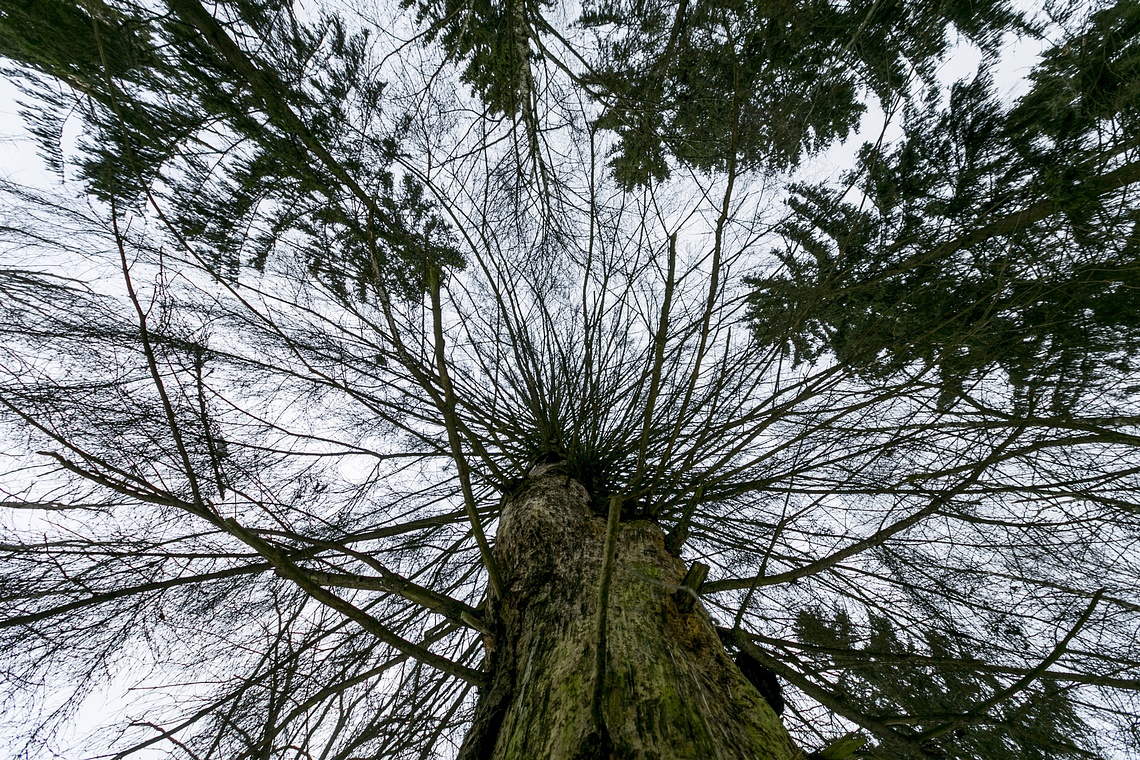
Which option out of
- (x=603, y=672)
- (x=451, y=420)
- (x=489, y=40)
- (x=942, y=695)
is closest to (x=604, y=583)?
(x=603, y=672)

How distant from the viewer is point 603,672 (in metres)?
0.81

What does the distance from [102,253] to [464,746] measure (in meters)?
2.28

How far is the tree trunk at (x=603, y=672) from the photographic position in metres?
0.89

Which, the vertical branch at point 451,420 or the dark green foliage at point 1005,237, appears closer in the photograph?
the vertical branch at point 451,420

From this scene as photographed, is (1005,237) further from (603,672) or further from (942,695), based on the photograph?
(603,672)

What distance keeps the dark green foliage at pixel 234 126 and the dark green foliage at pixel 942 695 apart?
7.67 ft

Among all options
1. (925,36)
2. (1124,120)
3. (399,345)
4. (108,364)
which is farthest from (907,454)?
(108,364)

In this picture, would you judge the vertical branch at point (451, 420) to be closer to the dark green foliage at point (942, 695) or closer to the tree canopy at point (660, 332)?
the tree canopy at point (660, 332)

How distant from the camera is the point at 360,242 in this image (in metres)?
2.61

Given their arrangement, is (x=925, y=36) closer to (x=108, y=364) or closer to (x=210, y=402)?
(x=210, y=402)

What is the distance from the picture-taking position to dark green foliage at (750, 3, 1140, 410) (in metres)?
1.86

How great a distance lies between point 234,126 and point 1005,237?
3061mm

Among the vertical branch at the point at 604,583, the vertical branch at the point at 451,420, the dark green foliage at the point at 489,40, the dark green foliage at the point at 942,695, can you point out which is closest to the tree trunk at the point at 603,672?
the vertical branch at the point at 604,583

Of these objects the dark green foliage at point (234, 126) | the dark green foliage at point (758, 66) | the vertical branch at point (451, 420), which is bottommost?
the vertical branch at point (451, 420)
